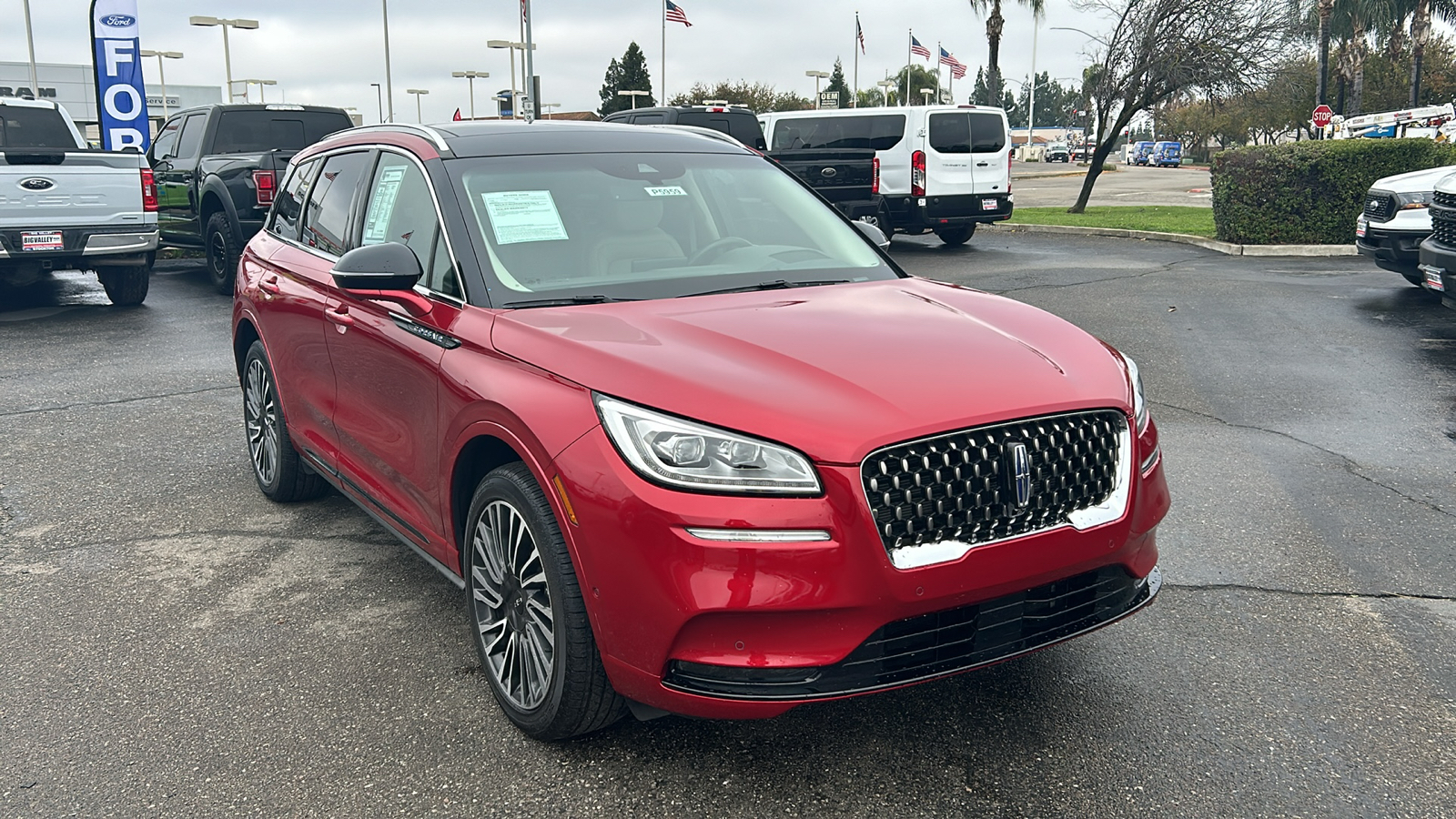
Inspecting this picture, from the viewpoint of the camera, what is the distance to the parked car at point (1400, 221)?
438 inches

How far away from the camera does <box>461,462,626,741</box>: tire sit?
2.98 meters

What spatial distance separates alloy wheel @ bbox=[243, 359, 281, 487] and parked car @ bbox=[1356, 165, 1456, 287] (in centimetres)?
1014

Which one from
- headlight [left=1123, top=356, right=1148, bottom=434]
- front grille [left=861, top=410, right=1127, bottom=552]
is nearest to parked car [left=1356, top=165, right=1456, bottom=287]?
headlight [left=1123, top=356, right=1148, bottom=434]

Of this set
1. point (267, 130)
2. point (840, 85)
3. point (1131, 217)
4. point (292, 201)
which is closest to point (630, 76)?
point (840, 85)

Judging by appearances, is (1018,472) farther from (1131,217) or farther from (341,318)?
(1131,217)

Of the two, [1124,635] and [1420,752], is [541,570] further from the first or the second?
[1420,752]

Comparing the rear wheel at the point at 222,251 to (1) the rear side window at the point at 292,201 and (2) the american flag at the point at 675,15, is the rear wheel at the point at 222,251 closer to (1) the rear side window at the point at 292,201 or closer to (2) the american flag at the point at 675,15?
(1) the rear side window at the point at 292,201

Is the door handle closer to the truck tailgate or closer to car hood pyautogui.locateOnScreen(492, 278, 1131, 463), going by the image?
car hood pyautogui.locateOnScreen(492, 278, 1131, 463)

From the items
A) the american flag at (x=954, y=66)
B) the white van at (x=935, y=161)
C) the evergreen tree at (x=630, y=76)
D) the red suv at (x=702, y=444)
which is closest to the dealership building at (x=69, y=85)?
the evergreen tree at (x=630, y=76)

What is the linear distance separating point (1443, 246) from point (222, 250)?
1159 centimetres

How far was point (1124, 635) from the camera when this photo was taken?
13.1 feet

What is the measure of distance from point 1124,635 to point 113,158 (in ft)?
34.3

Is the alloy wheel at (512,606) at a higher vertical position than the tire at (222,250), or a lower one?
lower

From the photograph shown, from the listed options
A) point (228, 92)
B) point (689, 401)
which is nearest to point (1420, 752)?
point (689, 401)
